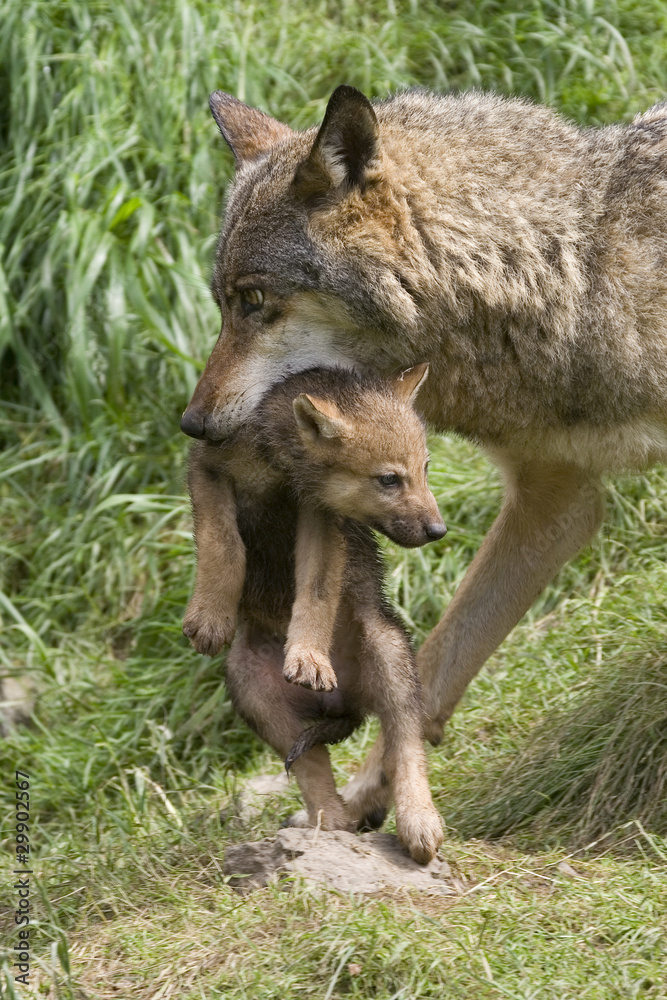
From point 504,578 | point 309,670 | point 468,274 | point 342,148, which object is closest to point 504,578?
point 504,578

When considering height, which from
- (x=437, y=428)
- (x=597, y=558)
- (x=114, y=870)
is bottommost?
(x=114, y=870)

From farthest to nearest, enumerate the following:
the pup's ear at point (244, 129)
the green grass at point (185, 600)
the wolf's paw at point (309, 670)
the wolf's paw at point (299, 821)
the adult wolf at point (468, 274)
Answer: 1. the pup's ear at point (244, 129)
2. the wolf's paw at point (299, 821)
3. the adult wolf at point (468, 274)
4. the wolf's paw at point (309, 670)
5. the green grass at point (185, 600)

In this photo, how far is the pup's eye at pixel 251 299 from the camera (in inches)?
165

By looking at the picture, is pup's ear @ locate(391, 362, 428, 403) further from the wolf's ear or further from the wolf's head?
the wolf's ear

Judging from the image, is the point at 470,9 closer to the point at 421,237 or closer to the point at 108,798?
the point at 421,237

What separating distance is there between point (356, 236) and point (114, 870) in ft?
7.82

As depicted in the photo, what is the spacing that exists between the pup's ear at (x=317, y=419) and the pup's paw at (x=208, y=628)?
646mm

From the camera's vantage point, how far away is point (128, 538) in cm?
702

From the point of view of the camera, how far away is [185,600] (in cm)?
671

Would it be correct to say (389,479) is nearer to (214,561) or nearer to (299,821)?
(214,561)

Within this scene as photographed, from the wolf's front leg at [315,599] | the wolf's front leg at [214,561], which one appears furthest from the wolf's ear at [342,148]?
the wolf's front leg at [315,599]

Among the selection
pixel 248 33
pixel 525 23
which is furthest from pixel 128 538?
pixel 525 23

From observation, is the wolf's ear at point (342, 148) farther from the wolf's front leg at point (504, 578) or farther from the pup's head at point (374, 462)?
the wolf's front leg at point (504, 578)

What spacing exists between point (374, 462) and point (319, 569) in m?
0.38
